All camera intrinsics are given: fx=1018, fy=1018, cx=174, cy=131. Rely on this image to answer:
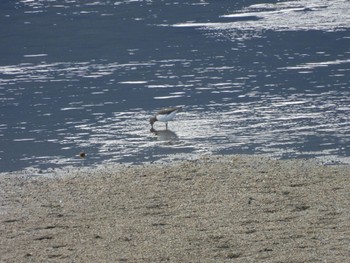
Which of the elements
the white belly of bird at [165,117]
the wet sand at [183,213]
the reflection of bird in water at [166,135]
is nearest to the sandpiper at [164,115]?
the white belly of bird at [165,117]

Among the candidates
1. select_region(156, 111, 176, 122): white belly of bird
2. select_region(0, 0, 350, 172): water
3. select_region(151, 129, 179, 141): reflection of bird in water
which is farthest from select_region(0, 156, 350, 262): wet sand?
select_region(156, 111, 176, 122): white belly of bird

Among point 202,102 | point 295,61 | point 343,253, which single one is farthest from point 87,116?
point 343,253

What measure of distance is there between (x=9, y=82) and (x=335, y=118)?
8409 mm

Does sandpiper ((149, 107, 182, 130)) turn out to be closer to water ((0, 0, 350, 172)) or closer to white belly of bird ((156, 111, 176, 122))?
white belly of bird ((156, 111, 176, 122))

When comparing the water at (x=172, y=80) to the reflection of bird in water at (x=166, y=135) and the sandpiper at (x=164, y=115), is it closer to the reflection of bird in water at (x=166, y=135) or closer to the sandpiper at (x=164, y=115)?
the reflection of bird in water at (x=166, y=135)

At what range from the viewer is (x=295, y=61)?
78.8 ft

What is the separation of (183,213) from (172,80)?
34.8 ft

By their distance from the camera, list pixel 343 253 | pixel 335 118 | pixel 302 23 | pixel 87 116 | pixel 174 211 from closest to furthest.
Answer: pixel 343 253, pixel 174 211, pixel 335 118, pixel 87 116, pixel 302 23

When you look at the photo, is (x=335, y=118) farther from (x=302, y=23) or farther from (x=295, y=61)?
(x=302, y=23)

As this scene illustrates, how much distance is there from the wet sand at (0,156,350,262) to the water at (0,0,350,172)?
126 centimetres

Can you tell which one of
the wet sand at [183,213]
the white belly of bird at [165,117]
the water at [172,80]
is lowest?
the water at [172,80]

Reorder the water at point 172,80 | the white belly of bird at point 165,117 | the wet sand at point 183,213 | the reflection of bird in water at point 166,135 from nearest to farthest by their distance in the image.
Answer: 1. the wet sand at point 183,213
2. the water at point 172,80
3. the reflection of bird in water at point 166,135
4. the white belly of bird at point 165,117

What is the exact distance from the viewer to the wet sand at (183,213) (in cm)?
1066

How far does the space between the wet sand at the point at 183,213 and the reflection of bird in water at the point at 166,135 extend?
2.00m
